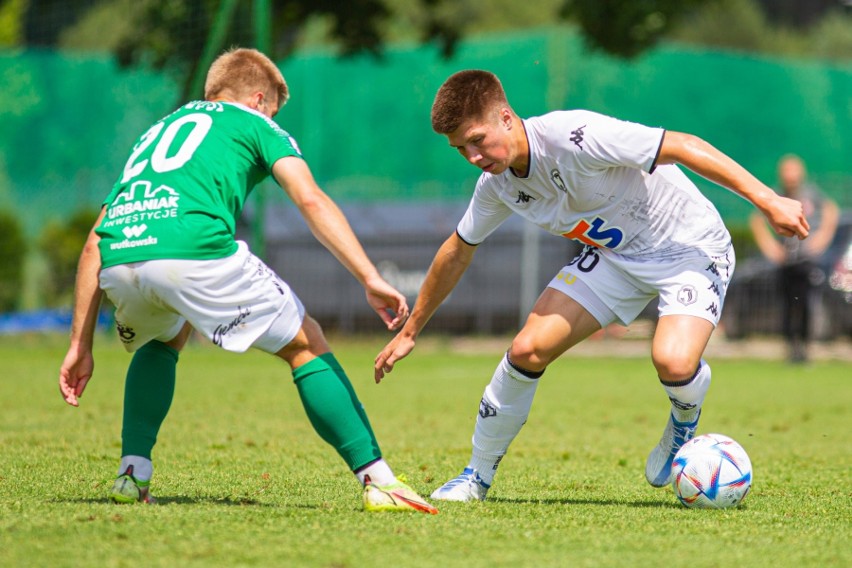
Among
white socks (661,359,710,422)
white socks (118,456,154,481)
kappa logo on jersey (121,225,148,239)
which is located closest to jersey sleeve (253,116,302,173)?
kappa logo on jersey (121,225,148,239)

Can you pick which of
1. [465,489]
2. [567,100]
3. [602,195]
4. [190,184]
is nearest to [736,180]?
[602,195]

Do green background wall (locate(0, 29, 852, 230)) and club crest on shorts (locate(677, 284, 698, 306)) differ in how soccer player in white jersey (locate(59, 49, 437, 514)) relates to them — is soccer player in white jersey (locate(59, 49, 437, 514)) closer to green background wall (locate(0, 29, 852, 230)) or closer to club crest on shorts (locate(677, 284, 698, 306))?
club crest on shorts (locate(677, 284, 698, 306))

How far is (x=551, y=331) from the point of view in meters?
5.12

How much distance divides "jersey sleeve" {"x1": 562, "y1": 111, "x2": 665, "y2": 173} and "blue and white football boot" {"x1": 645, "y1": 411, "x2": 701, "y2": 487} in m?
1.23

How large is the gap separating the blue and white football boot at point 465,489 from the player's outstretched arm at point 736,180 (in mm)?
1596

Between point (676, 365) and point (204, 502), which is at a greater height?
point (676, 365)

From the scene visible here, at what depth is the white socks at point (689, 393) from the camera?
506 cm

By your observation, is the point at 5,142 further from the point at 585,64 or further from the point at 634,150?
the point at 634,150

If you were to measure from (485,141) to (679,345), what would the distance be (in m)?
1.20

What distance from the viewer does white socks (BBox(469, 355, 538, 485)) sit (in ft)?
17.1

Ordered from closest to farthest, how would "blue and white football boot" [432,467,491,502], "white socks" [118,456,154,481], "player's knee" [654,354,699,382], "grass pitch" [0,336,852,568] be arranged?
"grass pitch" [0,336,852,568] → "white socks" [118,456,154,481] → "player's knee" [654,354,699,382] → "blue and white football boot" [432,467,491,502]

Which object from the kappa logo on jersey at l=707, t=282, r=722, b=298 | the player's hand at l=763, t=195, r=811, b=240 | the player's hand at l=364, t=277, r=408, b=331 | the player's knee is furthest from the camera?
the kappa logo on jersey at l=707, t=282, r=722, b=298

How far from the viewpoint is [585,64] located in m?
26.5

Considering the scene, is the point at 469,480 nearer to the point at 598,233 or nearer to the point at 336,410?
the point at 336,410
